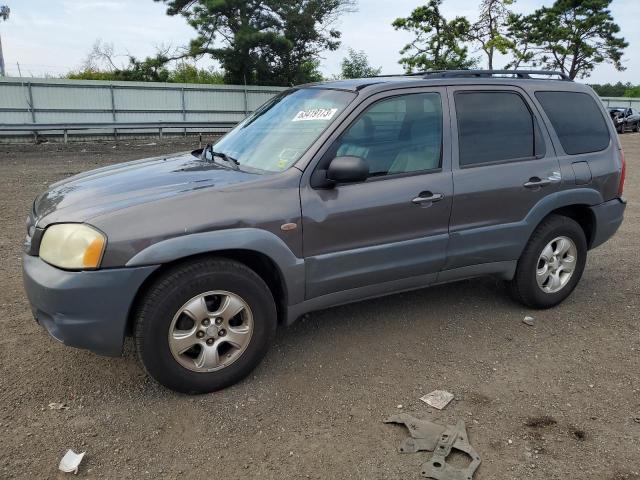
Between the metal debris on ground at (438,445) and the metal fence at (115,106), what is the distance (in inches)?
682

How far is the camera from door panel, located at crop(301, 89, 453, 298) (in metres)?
3.33

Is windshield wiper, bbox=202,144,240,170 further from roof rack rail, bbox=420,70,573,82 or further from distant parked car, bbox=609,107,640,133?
distant parked car, bbox=609,107,640,133

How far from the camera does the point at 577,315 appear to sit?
4.40 m

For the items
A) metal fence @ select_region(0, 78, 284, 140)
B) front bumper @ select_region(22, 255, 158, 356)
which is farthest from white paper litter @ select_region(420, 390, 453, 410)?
metal fence @ select_region(0, 78, 284, 140)

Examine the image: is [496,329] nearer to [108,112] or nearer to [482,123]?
[482,123]

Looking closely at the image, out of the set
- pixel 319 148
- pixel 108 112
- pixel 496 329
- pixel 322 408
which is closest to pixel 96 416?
pixel 322 408

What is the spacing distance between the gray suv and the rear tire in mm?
13

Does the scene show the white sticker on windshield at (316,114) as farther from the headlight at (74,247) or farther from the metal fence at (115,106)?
the metal fence at (115,106)

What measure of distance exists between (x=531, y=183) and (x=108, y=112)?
2108 cm

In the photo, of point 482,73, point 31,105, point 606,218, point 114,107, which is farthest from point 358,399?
point 114,107

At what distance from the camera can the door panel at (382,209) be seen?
10.9ft

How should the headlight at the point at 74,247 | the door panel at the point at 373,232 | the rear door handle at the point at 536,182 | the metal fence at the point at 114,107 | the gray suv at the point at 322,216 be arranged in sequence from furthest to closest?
the metal fence at the point at 114,107 < the rear door handle at the point at 536,182 < the door panel at the point at 373,232 < the gray suv at the point at 322,216 < the headlight at the point at 74,247

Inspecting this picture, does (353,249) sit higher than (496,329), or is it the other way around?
(353,249)

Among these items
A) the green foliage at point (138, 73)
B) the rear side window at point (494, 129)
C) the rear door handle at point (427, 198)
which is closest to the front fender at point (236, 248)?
the rear door handle at point (427, 198)
